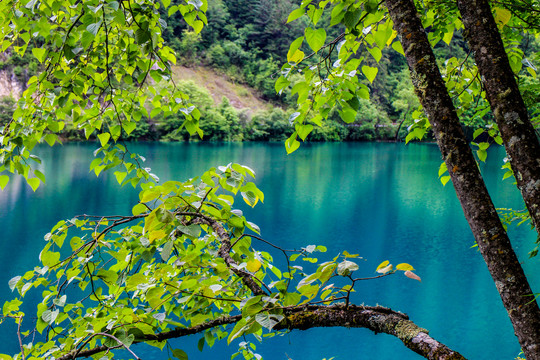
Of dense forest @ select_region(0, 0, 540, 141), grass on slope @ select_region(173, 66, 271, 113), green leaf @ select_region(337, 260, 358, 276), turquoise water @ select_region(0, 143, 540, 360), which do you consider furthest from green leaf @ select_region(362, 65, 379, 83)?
grass on slope @ select_region(173, 66, 271, 113)

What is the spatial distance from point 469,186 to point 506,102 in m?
0.25

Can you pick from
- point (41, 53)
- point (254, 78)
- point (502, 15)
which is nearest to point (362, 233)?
point (502, 15)

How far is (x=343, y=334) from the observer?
28.9ft

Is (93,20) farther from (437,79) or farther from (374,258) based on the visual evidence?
(374,258)

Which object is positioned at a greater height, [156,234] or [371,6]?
[371,6]

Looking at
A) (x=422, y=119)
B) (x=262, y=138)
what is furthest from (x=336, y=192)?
(x=262, y=138)

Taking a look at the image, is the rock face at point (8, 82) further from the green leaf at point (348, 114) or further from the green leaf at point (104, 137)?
the green leaf at point (348, 114)

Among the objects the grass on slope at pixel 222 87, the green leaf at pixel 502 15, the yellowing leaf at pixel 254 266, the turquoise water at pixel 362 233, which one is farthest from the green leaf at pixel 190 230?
the grass on slope at pixel 222 87

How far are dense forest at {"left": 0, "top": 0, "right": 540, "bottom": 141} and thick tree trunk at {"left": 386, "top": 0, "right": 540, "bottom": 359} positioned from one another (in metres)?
47.8

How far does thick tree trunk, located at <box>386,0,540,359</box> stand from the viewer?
108 centimetres

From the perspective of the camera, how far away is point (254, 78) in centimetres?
6856

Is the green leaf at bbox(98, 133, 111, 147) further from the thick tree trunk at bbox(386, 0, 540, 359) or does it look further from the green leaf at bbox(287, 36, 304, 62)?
the thick tree trunk at bbox(386, 0, 540, 359)

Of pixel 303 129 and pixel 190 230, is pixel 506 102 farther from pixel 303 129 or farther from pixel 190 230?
pixel 190 230

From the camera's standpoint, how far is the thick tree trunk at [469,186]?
1.08 metres
